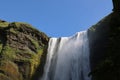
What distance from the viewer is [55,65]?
25172 millimetres

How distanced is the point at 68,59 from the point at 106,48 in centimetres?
391

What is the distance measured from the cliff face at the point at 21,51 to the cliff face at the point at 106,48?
4441mm

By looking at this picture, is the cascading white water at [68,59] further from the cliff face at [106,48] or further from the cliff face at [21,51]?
the cliff face at [21,51]

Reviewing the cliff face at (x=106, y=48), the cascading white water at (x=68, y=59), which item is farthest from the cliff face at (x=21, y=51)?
the cliff face at (x=106, y=48)

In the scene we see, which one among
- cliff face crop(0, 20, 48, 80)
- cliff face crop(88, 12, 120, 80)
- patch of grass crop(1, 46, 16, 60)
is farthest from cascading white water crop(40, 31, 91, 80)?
patch of grass crop(1, 46, 16, 60)

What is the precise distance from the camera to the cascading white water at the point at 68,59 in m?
23.1

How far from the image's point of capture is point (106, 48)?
866 inches

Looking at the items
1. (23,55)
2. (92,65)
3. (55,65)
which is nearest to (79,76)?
(92,65)

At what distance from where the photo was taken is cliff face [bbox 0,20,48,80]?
79.5 feet

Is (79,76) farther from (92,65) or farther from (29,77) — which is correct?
(29,77)

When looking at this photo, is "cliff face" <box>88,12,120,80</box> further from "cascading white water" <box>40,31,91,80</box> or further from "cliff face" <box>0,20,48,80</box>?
"cliff face" <box>0,20,48,80</box>

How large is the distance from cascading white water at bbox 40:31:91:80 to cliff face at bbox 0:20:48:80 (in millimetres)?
759

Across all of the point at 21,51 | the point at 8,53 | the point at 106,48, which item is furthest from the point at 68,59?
the point at 8,53

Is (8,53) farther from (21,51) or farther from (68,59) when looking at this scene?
(68,59)
